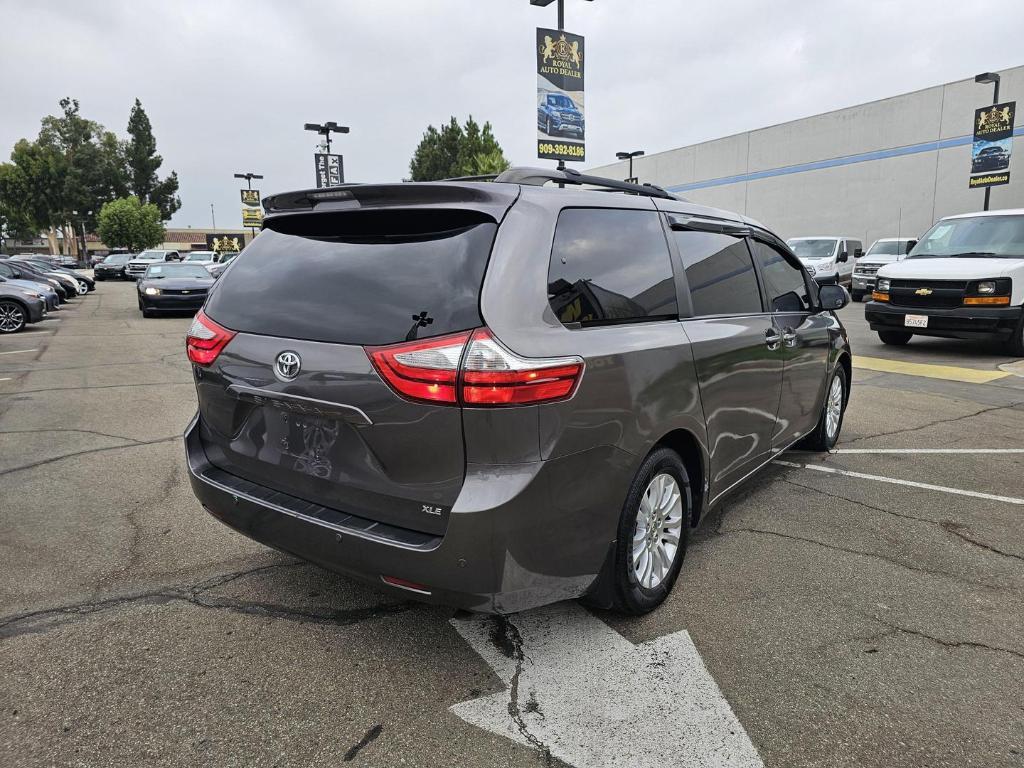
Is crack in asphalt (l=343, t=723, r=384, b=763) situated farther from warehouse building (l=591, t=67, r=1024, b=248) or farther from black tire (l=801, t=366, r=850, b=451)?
warehouse building (l=591, t=67, r=1024, b=248)

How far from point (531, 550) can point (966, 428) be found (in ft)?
18.7

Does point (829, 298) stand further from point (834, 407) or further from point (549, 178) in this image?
point (549, 178)

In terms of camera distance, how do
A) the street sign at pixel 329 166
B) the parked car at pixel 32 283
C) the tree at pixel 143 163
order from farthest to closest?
the tree at pixel 143 163
the street sign at pixel 329 166
the parked car at pixel 32 283

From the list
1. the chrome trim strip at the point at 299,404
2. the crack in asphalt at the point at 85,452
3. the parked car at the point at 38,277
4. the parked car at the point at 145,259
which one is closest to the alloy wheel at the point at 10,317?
the parked car at the point at 38,277

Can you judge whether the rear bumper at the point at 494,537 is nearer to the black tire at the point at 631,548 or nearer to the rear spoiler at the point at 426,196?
the black tire at the point at 631,548

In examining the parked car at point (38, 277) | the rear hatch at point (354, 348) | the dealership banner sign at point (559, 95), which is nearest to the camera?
the rear hatch at point (354, 348)

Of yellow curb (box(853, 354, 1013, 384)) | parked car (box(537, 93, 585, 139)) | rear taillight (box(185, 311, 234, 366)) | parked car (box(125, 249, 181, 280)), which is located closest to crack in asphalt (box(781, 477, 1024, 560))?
rear taillight (box(185, 311, 234, 366))

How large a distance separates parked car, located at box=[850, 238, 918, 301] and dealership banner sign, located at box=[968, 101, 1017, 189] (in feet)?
11.9

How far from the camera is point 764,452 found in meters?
4.07

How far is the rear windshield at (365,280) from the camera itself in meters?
2.30

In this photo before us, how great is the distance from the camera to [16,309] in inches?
593

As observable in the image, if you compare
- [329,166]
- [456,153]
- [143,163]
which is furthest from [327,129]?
[143,163]

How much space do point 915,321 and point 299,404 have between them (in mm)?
10628

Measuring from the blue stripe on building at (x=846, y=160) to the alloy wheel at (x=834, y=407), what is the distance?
109 ft
